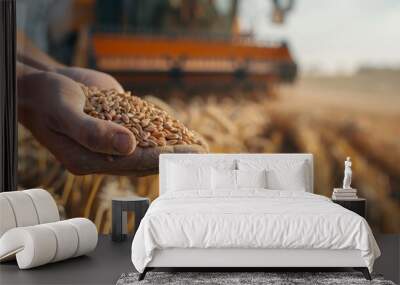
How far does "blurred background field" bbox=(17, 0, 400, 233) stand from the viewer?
7.91 metres

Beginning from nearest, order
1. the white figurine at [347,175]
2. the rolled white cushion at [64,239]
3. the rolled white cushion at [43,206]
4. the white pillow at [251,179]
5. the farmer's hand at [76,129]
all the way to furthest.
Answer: the rolled white cushion at [64,239], the rolled white cushion at [43,206], the white pillow at [251,179], the white figurine at [347,175], the farmer's hand at [76,129]

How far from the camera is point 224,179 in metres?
7.02

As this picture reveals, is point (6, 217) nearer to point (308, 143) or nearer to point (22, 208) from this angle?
point (22, 208)

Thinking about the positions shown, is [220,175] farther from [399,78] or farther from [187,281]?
[399,78]

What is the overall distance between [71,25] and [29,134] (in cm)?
131

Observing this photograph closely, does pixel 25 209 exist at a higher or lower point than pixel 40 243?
higher

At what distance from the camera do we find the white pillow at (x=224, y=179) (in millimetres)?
6984

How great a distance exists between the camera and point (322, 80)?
26.1 feet

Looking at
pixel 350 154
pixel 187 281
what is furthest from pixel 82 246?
pixel 350 154

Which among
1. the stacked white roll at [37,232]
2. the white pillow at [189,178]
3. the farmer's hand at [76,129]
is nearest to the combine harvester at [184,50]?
the farmer's hand at [76,129]

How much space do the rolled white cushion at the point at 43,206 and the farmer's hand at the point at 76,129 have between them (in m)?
1.35

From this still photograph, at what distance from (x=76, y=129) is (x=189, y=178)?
4.79 ft

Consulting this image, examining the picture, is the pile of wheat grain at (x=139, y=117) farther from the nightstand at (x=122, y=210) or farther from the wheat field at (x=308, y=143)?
the nightstand at (x=122, y=210)

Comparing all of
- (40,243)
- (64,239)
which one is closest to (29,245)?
(40,243)
